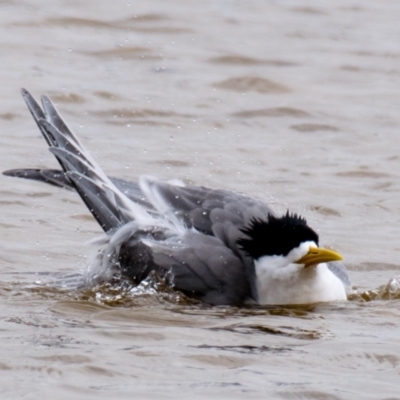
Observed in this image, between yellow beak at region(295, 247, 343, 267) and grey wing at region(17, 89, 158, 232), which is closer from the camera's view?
yellow beak at region(295, 247, 343, 267)

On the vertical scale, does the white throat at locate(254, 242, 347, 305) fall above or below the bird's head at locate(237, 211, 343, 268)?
below

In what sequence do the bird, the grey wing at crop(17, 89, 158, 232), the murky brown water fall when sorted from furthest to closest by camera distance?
1. the grey wing at crop(17, 89, 158, 232)
2. the bird
3. the murky brown water

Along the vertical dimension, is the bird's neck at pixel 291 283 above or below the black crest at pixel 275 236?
below

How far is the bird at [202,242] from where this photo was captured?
7.57 metres

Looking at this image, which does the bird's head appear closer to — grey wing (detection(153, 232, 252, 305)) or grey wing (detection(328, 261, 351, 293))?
grey wing (detection(153, 232, 252, 305))

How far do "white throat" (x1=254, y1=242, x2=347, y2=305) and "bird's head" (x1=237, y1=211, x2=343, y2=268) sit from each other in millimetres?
17

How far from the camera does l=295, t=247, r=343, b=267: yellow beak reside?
7.27 meters

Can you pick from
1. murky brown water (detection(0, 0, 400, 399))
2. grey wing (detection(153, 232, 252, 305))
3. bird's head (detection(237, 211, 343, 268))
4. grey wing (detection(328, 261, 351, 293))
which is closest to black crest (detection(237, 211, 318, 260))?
bird's head (detection(237, 211, 343, 268))

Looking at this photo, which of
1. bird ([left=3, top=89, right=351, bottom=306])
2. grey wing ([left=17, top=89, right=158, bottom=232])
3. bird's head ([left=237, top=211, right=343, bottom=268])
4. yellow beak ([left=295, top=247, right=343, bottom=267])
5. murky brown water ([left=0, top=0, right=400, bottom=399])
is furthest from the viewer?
grey wing ([left=17, top=89, right=158, bottom=232])

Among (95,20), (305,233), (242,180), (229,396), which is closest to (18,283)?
(305,233)

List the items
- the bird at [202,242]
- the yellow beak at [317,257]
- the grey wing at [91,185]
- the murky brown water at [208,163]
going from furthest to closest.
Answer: the grey wing at [91,185] < the bird at [202,242] < the yellow beak at [317,257] < the murky brown water at [208,163]

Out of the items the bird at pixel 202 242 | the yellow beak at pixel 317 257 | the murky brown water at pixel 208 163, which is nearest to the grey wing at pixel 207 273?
the bird at pixel 202 242

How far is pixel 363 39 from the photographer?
16.0 metres

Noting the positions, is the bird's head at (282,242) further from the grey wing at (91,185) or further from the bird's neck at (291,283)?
the grey wing at (91,185)
